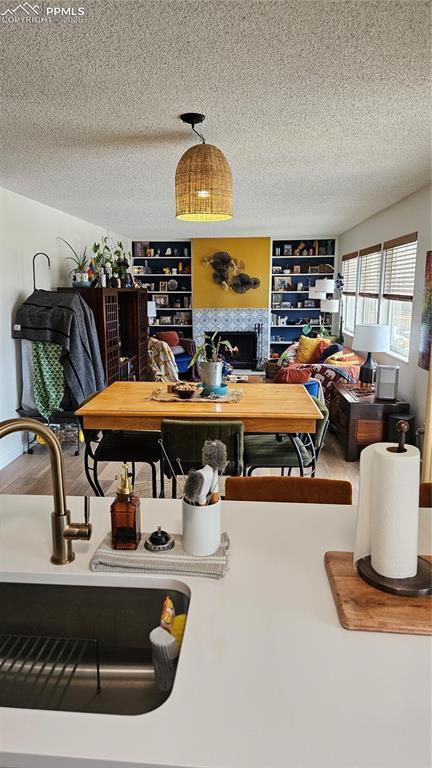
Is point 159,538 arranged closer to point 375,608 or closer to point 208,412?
point 375,608

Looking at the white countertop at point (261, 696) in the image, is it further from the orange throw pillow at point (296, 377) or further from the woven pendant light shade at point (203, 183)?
the orange throw pillow at point (296, 377)

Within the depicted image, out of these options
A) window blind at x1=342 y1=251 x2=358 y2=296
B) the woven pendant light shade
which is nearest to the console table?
the woven pendant light shade

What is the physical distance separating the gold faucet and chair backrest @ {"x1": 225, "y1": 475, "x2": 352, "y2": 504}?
24.5 inches

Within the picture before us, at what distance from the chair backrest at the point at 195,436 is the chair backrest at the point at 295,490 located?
96 cm

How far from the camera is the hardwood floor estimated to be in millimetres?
4086

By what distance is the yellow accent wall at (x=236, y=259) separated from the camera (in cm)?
980

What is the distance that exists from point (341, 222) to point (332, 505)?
21.5 ft

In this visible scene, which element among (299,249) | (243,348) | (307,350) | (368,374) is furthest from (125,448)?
(299,249)

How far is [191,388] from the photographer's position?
135 inches

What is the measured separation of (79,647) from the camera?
1.23 meters

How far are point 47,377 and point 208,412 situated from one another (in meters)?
2.42

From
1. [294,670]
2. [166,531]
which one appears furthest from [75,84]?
[294,670]

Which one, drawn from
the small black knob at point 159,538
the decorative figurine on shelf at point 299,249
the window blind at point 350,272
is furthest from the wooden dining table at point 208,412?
the decorative figurine on shelf at point 299,249

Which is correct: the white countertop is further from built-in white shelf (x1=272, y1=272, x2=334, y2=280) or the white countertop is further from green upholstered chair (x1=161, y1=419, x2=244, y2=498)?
built-in white shelf (x1=272, y1=272, x2=334, y2=280)
